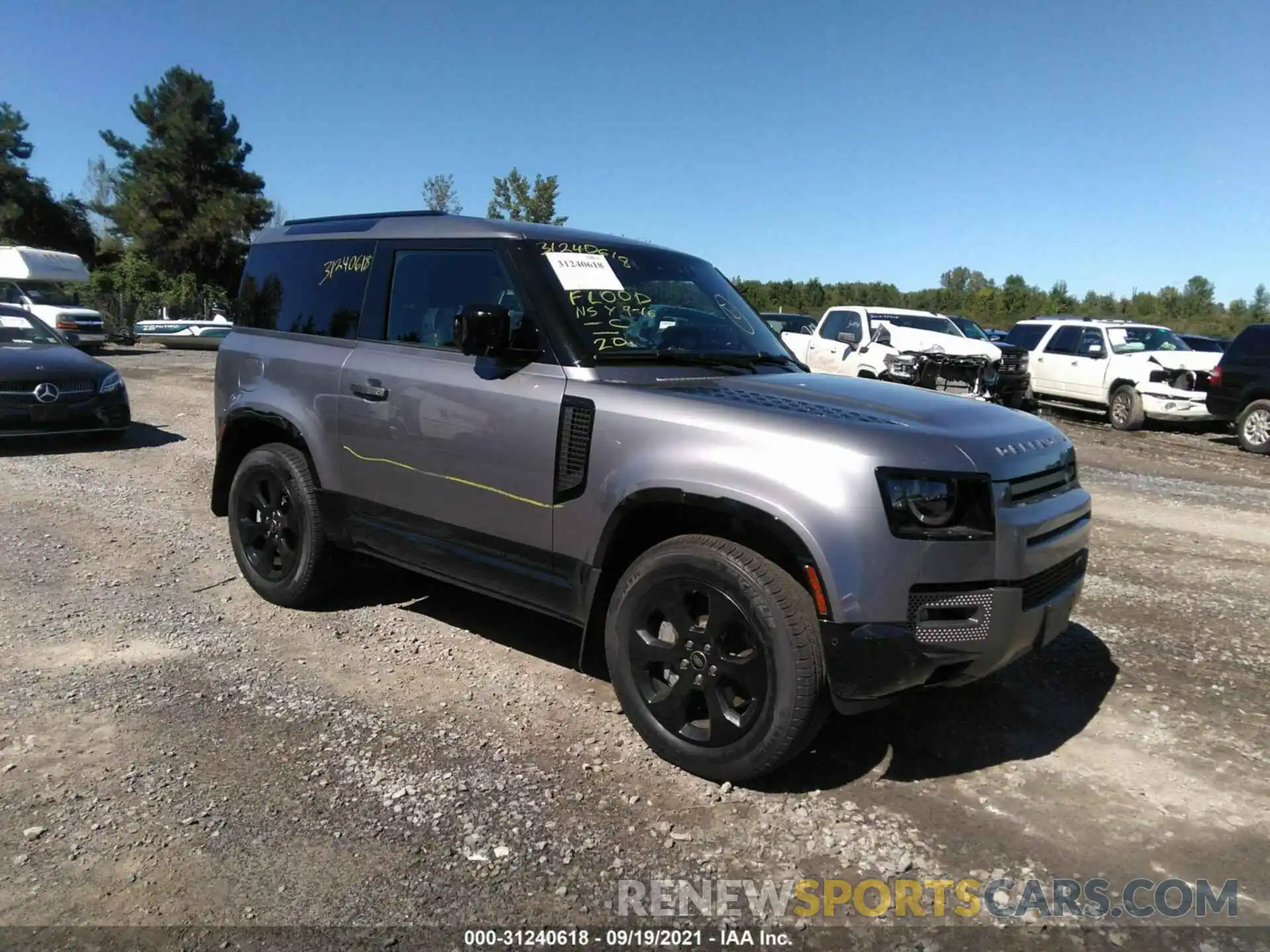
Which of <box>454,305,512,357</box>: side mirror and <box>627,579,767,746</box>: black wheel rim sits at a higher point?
<box>454,305,512,357</box>: side mirror

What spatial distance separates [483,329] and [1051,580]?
7.68ft

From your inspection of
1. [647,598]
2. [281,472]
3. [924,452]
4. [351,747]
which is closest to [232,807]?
[351,747]

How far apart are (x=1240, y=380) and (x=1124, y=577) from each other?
9.65 metres

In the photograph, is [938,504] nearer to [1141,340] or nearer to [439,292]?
[439,292]

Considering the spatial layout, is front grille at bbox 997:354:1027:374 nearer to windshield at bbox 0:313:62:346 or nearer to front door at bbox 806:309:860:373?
front door at bbox 806:309:860:373

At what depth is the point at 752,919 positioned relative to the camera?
8.43ft

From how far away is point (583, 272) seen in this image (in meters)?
3.98

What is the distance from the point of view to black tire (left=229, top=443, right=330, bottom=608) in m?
4.70

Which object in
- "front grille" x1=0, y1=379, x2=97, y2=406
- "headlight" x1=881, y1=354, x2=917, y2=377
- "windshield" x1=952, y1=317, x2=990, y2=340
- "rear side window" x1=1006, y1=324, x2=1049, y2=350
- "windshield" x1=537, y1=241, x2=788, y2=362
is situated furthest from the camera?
"windshield" x1=952, y1=317, x2=990, y2=340

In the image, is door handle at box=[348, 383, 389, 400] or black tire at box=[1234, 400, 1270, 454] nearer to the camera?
door handle at box=[348, 383, 389, 400]

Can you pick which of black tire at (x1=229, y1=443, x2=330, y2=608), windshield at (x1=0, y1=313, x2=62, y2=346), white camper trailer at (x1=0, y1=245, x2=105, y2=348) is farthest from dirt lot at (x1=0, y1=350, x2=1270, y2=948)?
white camper trailer at (x1=0, y1=245, x2=105, y2=348)

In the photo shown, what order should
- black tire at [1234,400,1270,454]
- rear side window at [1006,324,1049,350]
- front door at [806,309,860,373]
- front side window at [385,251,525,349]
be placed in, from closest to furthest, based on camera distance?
front side window at [385,251,525,349], black tire at [1234,400,1270,454], front door at [806,309,860,373], rear side window at [1006,324,1049,350]

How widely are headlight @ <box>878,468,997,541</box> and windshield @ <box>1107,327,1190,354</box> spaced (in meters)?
14.8

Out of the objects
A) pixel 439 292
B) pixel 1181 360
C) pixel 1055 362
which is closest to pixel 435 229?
pixel 439 292
